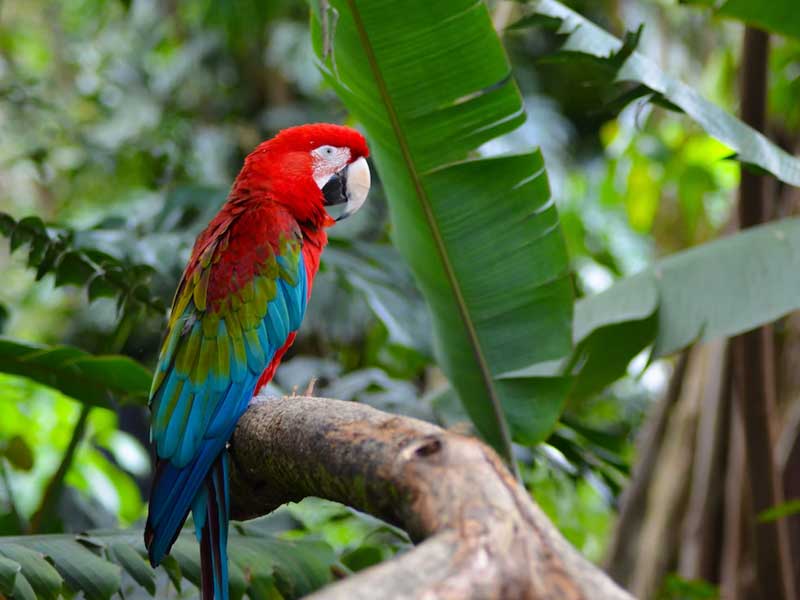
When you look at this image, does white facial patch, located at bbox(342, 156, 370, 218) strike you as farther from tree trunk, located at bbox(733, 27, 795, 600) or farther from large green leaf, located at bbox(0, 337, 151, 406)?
tree trunk, located at bbox(733, 27, 795, 600)

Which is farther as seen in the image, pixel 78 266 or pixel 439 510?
pixel 78 266

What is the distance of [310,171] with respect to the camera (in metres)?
1.17

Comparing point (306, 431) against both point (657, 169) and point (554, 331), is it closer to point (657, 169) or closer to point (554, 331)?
point (554, 331)

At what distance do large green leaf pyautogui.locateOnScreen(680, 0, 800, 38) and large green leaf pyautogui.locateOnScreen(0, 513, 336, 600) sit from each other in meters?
0.83

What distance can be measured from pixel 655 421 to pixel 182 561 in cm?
144

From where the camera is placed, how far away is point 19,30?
3.63 meters

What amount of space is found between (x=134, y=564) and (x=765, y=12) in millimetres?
1001

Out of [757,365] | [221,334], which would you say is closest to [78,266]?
[221,334]

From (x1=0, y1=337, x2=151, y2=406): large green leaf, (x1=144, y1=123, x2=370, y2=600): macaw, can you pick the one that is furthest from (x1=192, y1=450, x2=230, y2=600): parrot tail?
(x1=0, y1=337, x2=151, y2=406): large green leaf

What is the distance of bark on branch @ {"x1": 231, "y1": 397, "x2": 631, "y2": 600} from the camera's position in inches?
14.9

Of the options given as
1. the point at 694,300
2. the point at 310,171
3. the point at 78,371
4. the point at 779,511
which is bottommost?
the point at 779,511

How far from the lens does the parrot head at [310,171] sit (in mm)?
1164

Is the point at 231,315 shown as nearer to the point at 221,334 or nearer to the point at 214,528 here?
the point at 221,334

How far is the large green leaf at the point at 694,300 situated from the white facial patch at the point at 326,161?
41 cm
